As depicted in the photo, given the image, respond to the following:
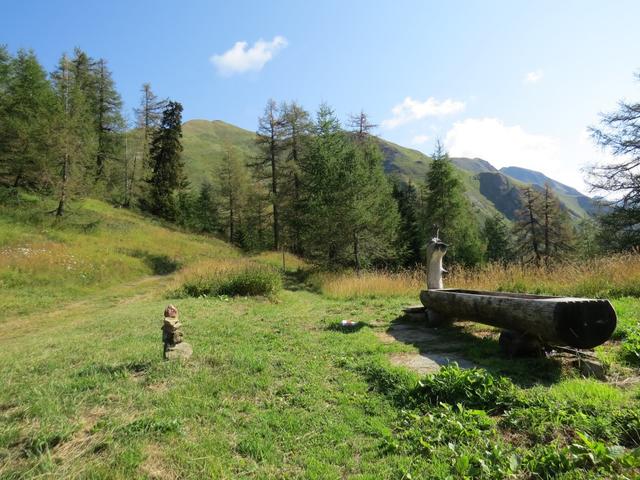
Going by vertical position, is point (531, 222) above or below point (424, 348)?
above

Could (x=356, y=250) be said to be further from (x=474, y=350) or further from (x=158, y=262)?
(x=474, y=350)

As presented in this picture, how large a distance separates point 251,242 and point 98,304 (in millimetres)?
26506

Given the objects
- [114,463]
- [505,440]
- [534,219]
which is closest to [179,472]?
[114,463]

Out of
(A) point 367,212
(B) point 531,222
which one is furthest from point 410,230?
(A) point 367,212

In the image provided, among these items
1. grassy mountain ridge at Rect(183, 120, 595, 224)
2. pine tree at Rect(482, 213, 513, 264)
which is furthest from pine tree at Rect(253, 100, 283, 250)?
grassy mountain ridge at Rect(183, 120, 595, 224)

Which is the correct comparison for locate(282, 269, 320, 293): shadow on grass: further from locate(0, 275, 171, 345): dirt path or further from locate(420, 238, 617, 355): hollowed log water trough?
locate(420, 238, 617, 355): hollowed log water trough

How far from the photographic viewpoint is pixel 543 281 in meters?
9.26

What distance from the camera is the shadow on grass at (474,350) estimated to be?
404 centimetres

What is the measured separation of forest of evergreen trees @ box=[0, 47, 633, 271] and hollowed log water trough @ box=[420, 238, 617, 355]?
5.63m

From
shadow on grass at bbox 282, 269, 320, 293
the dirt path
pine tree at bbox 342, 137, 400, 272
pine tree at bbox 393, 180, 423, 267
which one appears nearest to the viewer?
the dirt path

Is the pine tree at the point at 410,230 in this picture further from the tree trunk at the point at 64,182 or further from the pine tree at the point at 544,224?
the tree trunk at the point at 64,182

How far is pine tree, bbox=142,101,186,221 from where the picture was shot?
129ft

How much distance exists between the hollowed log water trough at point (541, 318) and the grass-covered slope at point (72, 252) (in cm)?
1320

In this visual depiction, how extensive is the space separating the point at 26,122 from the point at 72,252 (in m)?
14.0
